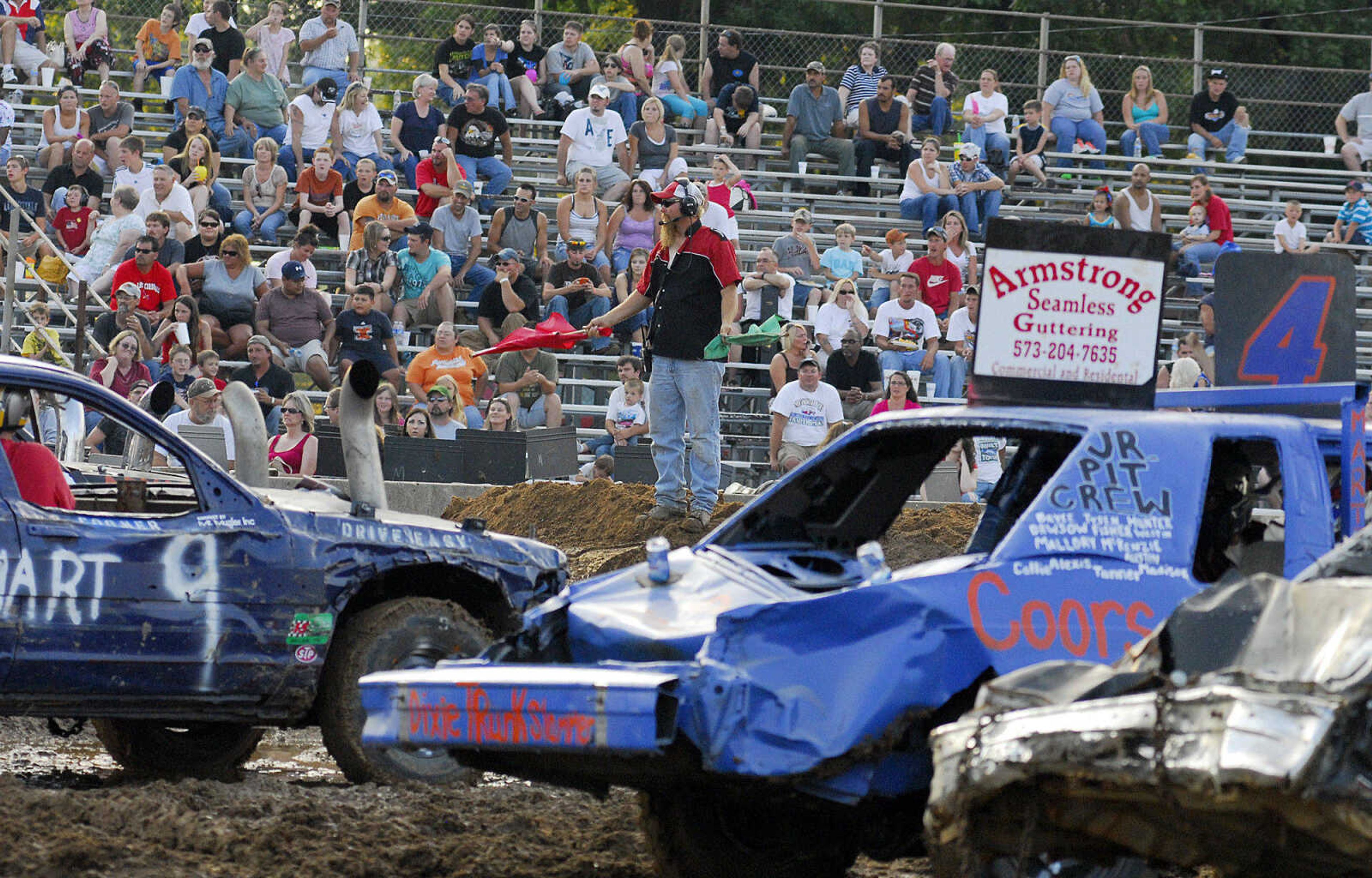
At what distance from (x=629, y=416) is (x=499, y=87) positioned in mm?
7087

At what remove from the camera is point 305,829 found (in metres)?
6.76

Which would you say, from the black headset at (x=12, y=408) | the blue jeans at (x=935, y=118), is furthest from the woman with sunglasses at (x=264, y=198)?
the black headset at (x=12, y=408)

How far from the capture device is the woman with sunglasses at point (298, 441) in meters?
14.8

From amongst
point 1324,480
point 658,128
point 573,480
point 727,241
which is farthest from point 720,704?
point 658,128

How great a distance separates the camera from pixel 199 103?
Result: 68.9ft

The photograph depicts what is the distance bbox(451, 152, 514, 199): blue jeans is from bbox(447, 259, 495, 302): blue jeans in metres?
1.81

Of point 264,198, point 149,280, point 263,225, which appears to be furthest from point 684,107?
point 149,280

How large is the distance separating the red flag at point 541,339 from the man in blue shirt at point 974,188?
21.9 feet

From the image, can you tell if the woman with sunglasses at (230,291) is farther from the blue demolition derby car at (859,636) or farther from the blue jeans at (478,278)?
the blue demolition derby car at (859,636)

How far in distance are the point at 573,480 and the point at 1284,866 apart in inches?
458

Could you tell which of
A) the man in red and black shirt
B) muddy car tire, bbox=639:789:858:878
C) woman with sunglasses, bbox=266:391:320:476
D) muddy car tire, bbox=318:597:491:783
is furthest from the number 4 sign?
woman with sunglasses, bbox=266:391:320:476

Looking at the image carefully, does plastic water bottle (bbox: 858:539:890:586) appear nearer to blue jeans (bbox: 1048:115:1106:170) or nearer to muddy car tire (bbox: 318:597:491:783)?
muddy car tire (bbox: 318:597:491:783)

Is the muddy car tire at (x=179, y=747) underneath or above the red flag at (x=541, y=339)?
underneath

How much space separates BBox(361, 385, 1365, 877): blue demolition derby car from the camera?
5.34m
